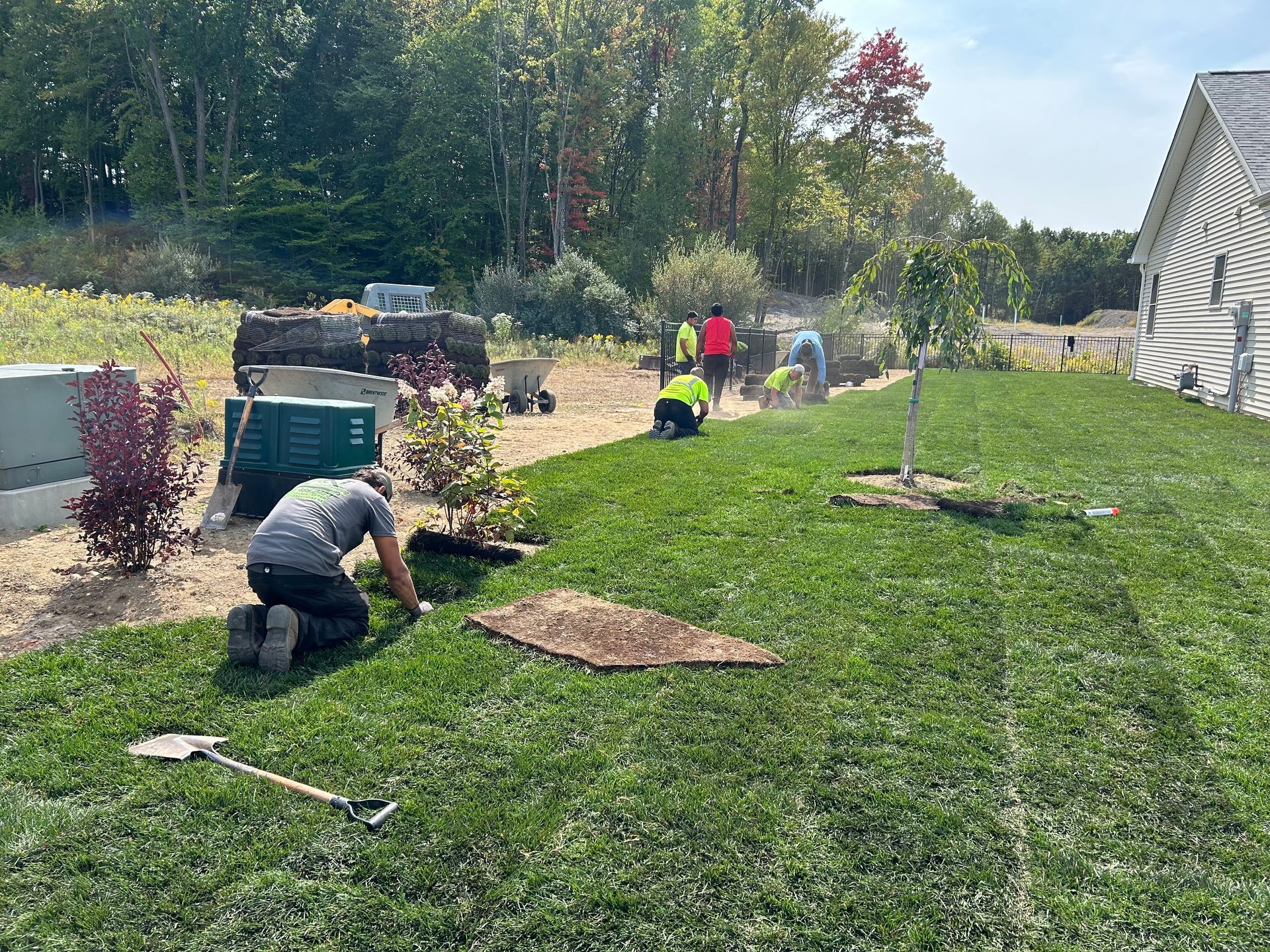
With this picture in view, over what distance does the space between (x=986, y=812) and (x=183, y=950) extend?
2544mm

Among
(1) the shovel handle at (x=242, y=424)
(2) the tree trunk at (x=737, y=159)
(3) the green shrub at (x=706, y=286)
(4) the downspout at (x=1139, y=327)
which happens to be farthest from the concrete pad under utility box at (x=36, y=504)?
(2) the tree trunk at (x=737, y=159)

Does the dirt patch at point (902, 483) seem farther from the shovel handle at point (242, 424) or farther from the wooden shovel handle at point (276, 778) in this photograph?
the wooden shovel handle at point (276, 778)

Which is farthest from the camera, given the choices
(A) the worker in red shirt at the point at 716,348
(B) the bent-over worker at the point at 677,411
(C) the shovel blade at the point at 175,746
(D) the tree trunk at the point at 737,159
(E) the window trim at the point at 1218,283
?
(D) the tree trunk at the point at 737,159

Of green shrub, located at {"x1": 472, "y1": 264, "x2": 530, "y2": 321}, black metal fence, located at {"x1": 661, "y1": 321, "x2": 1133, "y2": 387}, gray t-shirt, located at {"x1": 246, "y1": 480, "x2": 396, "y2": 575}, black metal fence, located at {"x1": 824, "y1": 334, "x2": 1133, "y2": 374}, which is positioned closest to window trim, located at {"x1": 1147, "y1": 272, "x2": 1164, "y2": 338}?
black metal fence, located at {"x1": 661, "y1": 321, "x2": 1133, "y2": 387}

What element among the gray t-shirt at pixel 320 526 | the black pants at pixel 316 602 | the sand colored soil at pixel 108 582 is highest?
the gray t-shirt at pixel 320 526

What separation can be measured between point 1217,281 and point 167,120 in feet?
128

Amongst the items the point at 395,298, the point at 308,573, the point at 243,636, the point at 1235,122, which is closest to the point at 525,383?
the point at 395,298

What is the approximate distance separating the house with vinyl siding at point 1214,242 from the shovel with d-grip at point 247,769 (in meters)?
15.9

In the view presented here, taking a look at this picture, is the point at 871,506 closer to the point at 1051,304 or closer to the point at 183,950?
the point at 183,950

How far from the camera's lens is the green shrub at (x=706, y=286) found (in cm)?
2395

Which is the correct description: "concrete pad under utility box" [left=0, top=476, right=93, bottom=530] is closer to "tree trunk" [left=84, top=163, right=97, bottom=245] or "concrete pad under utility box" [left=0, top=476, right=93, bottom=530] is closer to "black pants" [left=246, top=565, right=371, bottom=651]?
"black pants" [left=246, top=565, right=371, bottom=651]

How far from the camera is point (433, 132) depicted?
3888 centimetres

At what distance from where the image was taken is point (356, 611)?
14.2 ft

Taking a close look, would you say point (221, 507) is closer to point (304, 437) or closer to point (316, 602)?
point (304, 437)
